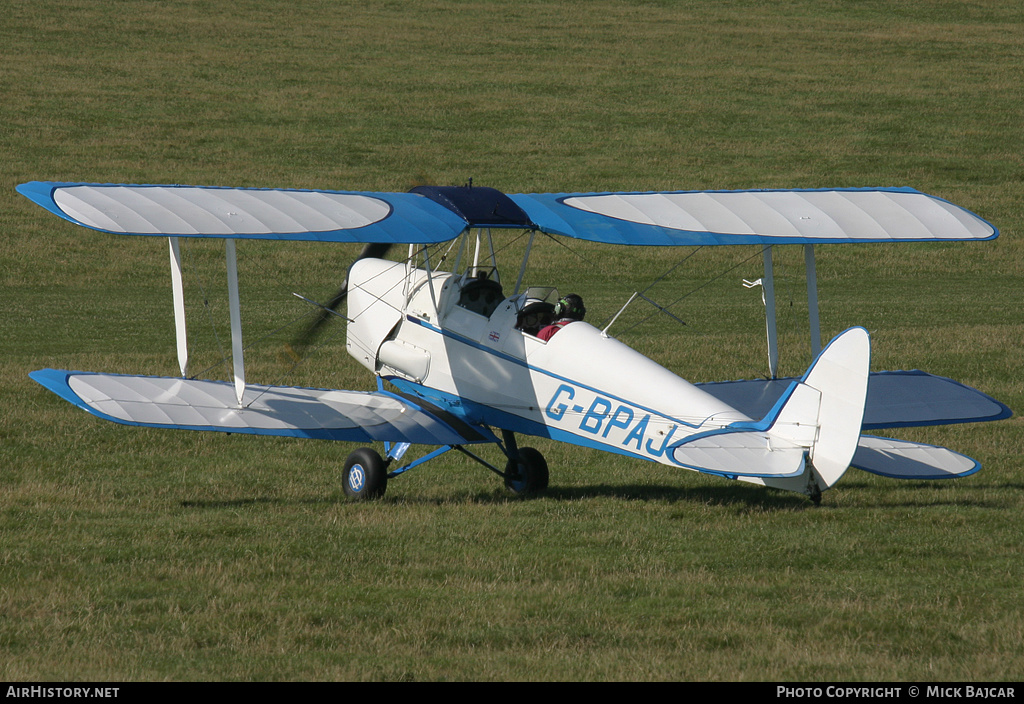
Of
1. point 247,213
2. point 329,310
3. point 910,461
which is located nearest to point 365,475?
point 329,310

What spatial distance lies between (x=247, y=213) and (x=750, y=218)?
437 cm

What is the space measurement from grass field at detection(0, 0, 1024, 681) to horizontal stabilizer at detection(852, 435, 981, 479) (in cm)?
35

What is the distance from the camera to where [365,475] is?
10117 millimetres

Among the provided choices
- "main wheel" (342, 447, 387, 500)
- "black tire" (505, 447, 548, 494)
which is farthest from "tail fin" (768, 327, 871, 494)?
"main wheel" (342, 447, 387, 500)

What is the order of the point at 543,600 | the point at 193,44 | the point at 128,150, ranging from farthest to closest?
the point at 193,44
the point at 128,150
the point at 543,600

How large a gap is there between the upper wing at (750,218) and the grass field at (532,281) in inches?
85.8

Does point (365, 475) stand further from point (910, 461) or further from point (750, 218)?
point (910, 461)

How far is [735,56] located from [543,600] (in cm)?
3994

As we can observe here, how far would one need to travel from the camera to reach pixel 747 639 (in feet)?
21.9

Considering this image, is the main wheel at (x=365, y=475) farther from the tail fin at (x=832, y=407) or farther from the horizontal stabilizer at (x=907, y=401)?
the tail fin at (x=832, y=407)

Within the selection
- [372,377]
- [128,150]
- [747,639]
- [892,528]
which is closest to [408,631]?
[747,639]

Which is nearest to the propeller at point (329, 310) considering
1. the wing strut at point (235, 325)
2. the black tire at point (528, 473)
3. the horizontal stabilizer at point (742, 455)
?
the wing strut at point (235, 325)
